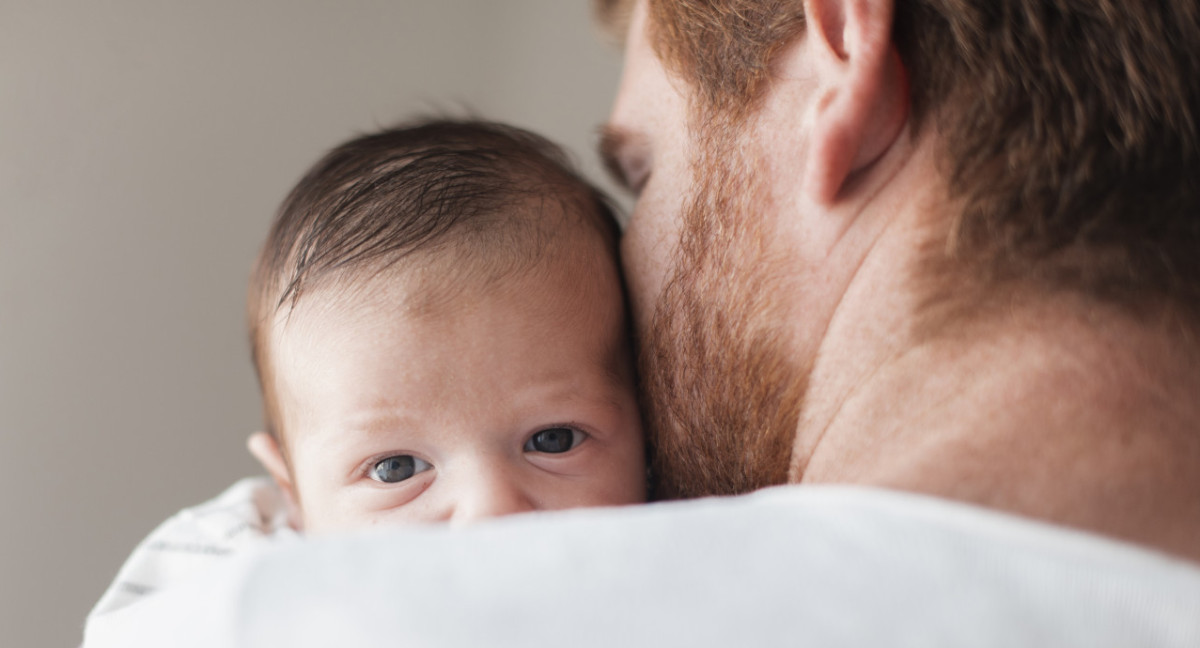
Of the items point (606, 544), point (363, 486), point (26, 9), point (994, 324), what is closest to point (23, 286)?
point (26, 9)

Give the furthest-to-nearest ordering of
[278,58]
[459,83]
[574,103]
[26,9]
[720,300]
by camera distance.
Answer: [574,103] < [459,83] < [278,58] < [26,9] < [720,300]

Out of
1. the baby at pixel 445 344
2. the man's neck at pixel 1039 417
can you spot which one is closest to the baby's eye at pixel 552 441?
the baby at pixel 445 344

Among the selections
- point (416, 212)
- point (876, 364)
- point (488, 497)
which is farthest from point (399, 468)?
point (876, 364)

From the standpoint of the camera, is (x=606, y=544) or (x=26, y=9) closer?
(x=606, y=544)

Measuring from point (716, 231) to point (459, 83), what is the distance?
3.54 ft

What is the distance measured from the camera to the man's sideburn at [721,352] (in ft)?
3.07

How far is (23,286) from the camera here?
1391 millimetres

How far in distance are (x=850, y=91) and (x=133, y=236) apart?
3.66 feet

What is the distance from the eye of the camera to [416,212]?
3.45 feet

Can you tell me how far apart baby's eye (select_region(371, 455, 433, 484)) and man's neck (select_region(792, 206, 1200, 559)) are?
437 mm

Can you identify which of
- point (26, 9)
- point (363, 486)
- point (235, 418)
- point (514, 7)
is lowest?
point (235, 418)

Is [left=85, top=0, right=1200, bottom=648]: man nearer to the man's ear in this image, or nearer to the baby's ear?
the man's ear

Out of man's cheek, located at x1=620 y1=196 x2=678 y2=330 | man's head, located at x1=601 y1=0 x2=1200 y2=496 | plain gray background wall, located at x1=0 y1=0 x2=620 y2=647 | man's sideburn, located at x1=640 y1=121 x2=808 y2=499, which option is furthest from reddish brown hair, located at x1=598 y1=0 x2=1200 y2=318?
plain gray background wall, located at x1=0 y1=0 x2=620 y2=647

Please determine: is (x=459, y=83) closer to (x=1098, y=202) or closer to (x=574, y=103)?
(x=574, y=103)
